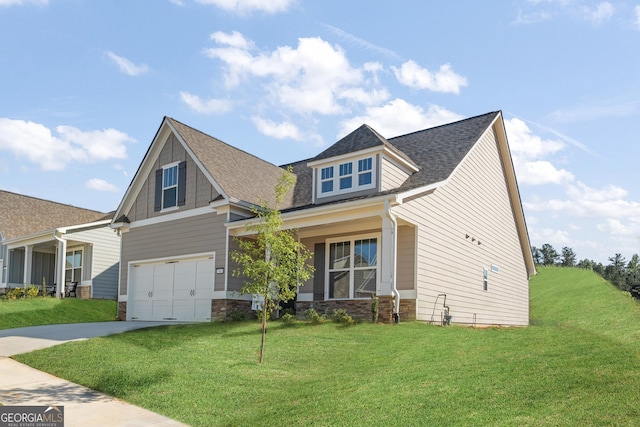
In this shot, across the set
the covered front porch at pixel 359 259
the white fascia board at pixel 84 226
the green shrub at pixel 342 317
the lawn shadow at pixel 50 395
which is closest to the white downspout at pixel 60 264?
the white fascia board at pixel 84 226

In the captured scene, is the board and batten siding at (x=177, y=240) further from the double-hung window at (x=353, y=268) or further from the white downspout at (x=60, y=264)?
the white downspout at (x=60, y=264)

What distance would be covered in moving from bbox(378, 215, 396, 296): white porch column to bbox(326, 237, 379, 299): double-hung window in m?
2.14

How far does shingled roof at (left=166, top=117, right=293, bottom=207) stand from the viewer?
19.2 m

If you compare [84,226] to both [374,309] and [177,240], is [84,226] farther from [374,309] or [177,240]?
[374,309]

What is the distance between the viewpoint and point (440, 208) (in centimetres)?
1786

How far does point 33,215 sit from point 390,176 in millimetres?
23842

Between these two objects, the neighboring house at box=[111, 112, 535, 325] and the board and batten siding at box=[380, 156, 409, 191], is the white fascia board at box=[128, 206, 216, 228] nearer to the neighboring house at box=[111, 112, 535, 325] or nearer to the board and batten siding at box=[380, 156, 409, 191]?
the neighboring house at box=[111, 112, 535, 325]

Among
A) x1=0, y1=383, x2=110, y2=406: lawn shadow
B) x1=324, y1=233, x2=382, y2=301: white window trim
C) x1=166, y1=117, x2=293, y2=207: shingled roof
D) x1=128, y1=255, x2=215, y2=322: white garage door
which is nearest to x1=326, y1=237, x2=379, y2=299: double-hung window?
x1=324, y1=233, x2=382, y2=301: white window trim

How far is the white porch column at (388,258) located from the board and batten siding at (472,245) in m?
0.54

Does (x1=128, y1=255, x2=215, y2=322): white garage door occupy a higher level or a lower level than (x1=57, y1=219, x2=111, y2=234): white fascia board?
lower

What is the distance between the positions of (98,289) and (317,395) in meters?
22.7

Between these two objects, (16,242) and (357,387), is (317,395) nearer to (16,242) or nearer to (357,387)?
(357,387)

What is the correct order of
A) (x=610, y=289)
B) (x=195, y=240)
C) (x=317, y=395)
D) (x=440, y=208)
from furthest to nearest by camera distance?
(x=610, y=289)
(x=195, y=240)
(x=440, y=208)
(x=317, y=395)

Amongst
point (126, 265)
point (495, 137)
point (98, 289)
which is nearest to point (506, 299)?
point (495, 137)
